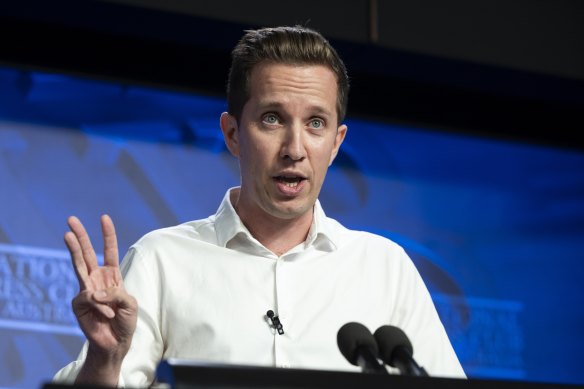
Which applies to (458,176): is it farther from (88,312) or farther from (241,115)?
(88,312)

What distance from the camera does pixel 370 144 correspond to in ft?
13.2

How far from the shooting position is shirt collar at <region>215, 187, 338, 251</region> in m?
2.24

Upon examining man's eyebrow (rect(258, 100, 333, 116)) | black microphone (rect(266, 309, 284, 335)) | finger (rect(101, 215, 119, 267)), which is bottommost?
finger (rect(101, 215, 119, 267))

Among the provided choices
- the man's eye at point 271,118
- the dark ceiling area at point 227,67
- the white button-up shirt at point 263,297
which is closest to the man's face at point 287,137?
the man's eye at point 271,118

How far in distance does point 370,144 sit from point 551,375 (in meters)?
1.21

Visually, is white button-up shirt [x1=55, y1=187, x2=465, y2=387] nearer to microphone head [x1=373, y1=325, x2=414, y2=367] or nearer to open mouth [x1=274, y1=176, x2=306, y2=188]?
open mouth [x1=274, y1=176, x2=306, y2=188]

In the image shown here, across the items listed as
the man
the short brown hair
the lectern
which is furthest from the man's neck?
the lectern

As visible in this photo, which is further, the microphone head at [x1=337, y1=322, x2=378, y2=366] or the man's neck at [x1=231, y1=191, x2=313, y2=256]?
the man's neck at [x1=231, y1=191, x2=313, y2=256]

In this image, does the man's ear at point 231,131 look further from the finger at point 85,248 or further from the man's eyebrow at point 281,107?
the finger at point 85,248

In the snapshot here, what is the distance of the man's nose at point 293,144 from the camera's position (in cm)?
213

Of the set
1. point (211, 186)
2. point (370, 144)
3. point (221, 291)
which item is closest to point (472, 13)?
point (370, 144)

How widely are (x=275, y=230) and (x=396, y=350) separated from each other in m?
0.75

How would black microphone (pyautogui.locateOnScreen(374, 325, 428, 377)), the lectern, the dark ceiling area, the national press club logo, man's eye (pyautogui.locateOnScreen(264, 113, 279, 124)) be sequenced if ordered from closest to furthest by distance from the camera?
the lectern
black microphone (pyautogui.locateOnScreen(374, 325, 428, 377))
man's eye (pyautogui.locateOnScreen(264, 113, 279, 124))
the national press club logo
the dark ceiling area

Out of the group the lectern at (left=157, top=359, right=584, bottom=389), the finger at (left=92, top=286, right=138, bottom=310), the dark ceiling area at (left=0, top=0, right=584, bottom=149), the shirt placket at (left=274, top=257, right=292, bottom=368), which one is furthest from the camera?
the dark ceiling area at (left=0, top=0, right=584, bottom=149)
